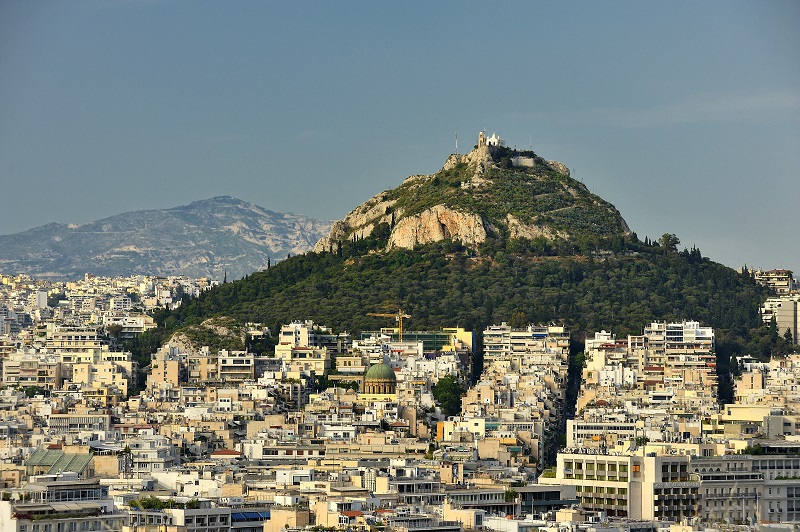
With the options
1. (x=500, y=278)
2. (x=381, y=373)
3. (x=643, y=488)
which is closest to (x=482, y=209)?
(x=500, y=278)

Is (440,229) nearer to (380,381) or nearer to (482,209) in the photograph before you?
(482,209)

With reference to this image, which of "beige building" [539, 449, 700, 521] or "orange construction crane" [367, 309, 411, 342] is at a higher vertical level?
"orange construction crane" [367, 309, 411, 342]

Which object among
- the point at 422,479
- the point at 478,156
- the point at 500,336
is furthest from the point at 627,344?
the point at 422,479

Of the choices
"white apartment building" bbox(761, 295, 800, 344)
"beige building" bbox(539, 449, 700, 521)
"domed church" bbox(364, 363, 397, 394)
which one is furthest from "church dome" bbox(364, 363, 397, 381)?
"beige building" bbox(539, 449, 700, 521)

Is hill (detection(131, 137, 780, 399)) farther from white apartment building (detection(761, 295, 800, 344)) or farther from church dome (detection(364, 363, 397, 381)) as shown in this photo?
church dome (detection(364, 363, 397, 381))

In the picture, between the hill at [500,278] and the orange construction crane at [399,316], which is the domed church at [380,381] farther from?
the orange construction crane at [399,316]

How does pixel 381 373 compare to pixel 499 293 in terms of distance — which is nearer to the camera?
pixel 381 373

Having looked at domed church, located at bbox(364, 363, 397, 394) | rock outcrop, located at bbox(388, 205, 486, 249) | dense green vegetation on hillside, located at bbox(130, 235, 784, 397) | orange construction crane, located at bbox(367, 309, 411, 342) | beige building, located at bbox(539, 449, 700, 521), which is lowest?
beige building, located at bbox(539, 449, 700, 521)
